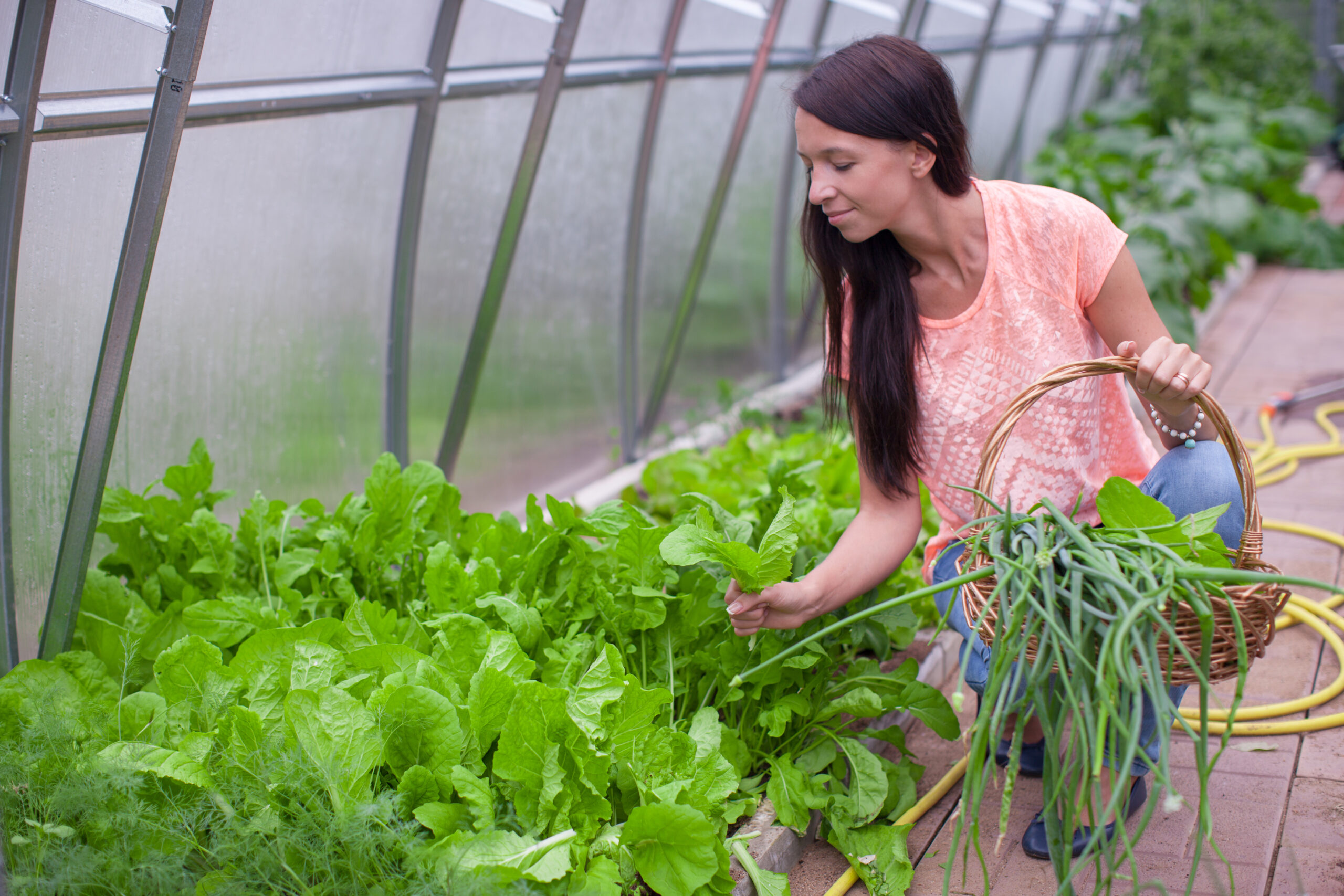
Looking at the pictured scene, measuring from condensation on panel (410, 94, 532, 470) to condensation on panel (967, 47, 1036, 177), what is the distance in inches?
196

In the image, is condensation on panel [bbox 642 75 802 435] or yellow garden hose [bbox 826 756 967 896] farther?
condensation on panel [bbox 642 75 802 435]

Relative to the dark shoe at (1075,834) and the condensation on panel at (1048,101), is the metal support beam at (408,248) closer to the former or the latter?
the dark shoe at (1075,834)

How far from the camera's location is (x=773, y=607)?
77.7 inches

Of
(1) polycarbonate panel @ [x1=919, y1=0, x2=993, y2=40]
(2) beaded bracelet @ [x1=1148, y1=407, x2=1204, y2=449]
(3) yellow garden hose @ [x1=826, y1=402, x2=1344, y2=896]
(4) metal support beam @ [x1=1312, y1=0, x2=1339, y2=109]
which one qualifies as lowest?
(3) yellow garden hose @ [x1=826, y1=402, x2=1344, y2=896]

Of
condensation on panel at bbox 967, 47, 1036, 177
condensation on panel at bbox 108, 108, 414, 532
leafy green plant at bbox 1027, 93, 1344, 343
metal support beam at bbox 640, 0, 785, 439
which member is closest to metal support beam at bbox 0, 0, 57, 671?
condensation on panel at bbox 108, 108, 414, 532

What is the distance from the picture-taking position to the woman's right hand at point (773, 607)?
1916mm

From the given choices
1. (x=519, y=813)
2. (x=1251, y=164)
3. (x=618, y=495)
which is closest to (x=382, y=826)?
(x=519, y=813)

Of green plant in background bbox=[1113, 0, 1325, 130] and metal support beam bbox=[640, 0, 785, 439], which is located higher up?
green plant in background bbox=[1113, 0, 1325, 130]

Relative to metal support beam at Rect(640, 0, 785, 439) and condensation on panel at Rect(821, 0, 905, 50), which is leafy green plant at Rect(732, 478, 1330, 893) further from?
condensation on panel at Rect(821, 0, 905, 50)

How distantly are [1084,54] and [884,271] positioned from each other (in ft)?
32.9

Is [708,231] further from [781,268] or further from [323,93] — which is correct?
[323,93]

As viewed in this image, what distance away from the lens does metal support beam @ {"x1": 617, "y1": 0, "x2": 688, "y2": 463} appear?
4.23m

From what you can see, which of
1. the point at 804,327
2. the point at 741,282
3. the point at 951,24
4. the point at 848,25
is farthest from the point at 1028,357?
the point at 951,24

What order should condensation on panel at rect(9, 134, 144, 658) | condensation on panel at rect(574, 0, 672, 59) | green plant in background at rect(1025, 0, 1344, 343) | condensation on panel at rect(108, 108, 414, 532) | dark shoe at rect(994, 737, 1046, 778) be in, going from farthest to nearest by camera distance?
1. green plant in background at rect(1025, 0, 1344, 343)
2. condensation on panel at rect(574, 0, 672, 59)
3. condensation on panel at rect(108, 108, 414, 532)
4. dark shoe at rect(994, 737, 1046, 778)
5. condensation on panel at rect(9, 134, 144, 658)
